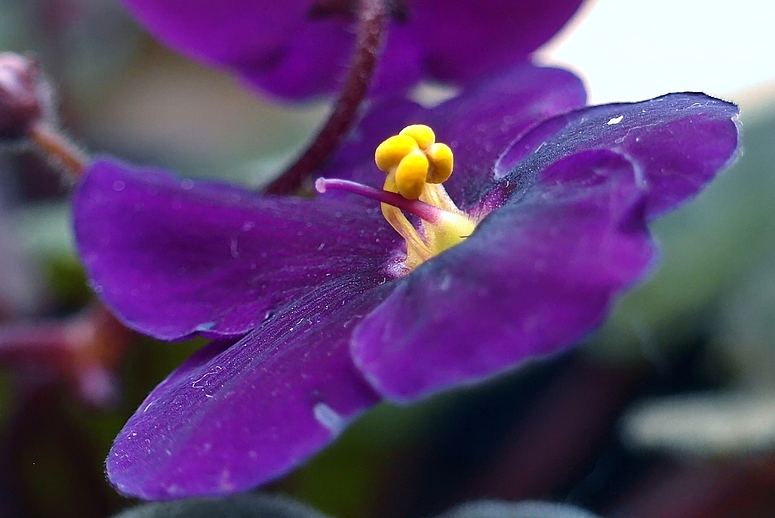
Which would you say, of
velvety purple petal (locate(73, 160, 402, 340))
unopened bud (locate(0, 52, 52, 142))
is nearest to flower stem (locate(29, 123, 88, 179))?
unopened bud (locate(0, 52, 52, 142))

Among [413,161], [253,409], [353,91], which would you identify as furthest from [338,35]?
[253,409]

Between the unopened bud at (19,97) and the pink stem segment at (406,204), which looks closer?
the pink stem segment at (406,204)

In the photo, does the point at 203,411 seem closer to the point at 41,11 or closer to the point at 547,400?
the point at 547,400

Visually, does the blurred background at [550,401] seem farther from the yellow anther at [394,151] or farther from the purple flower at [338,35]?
the yellow anther at [394,151]

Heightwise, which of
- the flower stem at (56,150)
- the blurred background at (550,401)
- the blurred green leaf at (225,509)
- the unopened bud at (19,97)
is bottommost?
the blurred background at (550,401)

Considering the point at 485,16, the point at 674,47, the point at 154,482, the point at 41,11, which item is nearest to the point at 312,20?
the point at 485,16

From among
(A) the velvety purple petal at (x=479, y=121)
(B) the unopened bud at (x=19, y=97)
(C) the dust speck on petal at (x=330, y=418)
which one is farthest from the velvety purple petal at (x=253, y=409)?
(B) the unopened bud at (x=19, y=97)

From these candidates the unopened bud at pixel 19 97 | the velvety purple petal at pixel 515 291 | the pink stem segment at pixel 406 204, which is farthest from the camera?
the unopened bud at pixel 19 97
